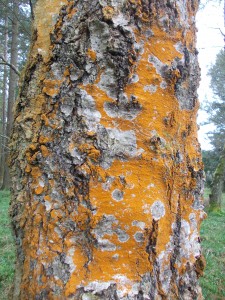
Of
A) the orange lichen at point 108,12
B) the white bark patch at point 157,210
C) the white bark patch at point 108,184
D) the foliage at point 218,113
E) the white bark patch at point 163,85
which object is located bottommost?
the white bark patch at point 157,210

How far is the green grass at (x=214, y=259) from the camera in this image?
330cm

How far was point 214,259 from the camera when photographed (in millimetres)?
4469

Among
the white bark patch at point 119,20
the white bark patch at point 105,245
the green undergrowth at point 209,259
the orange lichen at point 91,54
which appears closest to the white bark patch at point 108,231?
the white bark patch at point 105,245

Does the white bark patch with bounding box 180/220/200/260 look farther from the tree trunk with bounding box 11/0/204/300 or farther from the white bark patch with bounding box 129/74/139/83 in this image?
the white bark patch with bounding box 129/74/139/83

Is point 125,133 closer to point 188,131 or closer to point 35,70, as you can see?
point 188,131

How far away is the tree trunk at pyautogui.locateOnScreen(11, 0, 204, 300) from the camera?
0.85 metres

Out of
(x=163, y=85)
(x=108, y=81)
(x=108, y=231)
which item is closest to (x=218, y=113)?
(x=163, y=85)

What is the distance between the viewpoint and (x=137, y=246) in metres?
0.85

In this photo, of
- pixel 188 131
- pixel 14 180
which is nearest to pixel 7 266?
pixel 14 180

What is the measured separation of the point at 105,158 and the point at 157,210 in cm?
22

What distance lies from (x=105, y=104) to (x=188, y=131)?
32 cm

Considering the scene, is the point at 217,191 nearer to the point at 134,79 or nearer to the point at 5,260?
the point at 5,260

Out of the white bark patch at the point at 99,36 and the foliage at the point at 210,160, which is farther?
the foliage at the point at 210,160

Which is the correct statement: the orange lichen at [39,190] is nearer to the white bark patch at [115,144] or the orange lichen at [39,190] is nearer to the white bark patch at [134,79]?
the white bark patch at [115,144]
